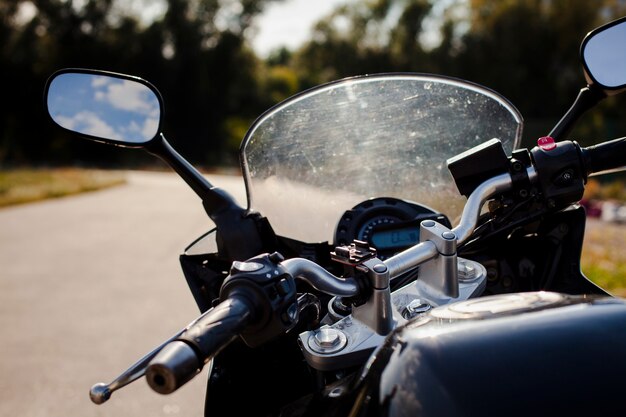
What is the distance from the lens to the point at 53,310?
493 centimetres

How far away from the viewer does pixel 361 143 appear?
170 cm

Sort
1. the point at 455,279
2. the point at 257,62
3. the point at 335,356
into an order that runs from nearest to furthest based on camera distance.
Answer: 1. the point at 335,356
2. the point at 455,279
3. the point at 257,62

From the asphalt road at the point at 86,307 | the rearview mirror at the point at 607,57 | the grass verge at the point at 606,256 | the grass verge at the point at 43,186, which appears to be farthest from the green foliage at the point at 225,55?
the rearview mirror at the point at 607,57

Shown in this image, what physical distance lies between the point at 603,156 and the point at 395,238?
20.9 inches

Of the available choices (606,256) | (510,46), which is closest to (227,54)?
(510,46)

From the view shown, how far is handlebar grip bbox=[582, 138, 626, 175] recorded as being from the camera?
50.8 inches

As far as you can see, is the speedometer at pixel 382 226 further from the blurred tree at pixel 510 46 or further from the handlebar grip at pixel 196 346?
the blurred tree at pixel 510 46

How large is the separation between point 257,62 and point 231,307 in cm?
4234

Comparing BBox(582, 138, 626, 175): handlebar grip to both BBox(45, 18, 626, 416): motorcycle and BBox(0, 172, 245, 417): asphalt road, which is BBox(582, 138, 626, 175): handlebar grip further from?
BBox(0, 172, 245, 417): asphalt road

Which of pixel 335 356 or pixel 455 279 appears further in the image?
pixel 455 279

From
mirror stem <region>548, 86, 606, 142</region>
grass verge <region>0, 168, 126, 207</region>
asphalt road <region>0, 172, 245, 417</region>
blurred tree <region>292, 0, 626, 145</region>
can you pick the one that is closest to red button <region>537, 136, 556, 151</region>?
mirror stem <region>548, 86, 606, 142</region>

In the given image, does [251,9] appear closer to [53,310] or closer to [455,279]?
[53,310]

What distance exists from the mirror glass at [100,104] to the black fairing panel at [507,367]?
3.66 feet

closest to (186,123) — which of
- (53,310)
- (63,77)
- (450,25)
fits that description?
(450,25)
